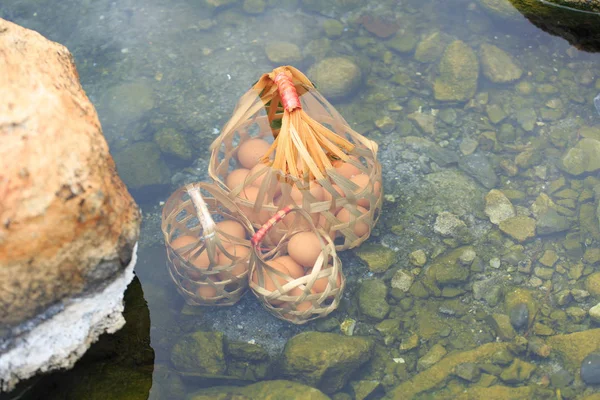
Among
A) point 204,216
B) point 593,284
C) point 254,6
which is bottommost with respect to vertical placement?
point 593,284

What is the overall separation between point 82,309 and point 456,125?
144 inches

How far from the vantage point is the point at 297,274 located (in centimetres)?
338

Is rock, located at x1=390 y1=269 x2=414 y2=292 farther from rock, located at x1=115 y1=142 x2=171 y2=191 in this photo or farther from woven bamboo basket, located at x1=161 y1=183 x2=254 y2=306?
rock, located at x1=115 y1=142 x2=171 y2=191

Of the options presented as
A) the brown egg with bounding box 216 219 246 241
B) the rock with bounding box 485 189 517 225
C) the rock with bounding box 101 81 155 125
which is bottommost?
the rock with bounding box 485 189 517 225

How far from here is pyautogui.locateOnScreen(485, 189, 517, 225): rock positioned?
4.10 metres

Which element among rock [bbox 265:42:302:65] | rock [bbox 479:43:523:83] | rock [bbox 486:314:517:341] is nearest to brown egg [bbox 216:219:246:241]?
rock [bbox 486:314:517:341]

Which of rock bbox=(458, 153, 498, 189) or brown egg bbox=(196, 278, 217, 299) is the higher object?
rock bbox=(458, 153, 498, 189)

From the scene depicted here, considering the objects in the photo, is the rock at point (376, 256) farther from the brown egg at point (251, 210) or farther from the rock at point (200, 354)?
the rock at point (200, 354)

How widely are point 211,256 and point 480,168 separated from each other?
255 centimetres

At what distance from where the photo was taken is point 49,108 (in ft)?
7.09

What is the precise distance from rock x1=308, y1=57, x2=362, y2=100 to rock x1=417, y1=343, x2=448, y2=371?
251 centimetres

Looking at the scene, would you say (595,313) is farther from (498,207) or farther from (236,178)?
(236,178)

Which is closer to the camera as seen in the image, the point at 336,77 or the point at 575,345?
the point at 575,345

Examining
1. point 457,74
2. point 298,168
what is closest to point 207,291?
point 298,168
